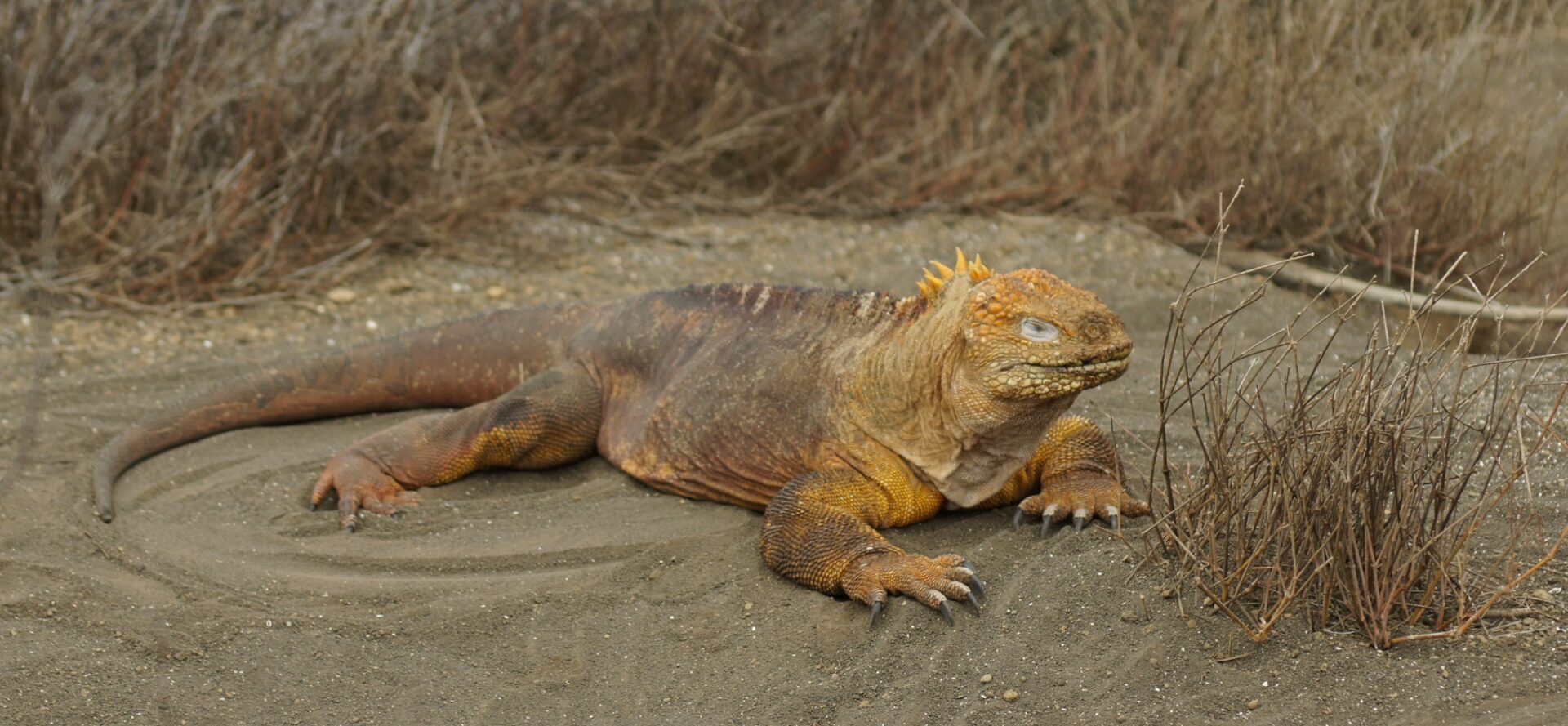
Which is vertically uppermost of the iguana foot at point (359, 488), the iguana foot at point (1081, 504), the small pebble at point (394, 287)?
the iguana foot at point (1081, 504)

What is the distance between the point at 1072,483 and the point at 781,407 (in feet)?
3.23

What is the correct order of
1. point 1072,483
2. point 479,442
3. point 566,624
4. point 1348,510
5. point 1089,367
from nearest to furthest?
point 1348,510 < point 1089,367 < point 566,624 < point 1072,483 < point 479,442

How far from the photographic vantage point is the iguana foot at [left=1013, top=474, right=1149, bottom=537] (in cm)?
472

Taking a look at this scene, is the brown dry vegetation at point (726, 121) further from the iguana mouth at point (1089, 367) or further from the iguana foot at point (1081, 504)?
the iguana mouth at point (1089, 367)

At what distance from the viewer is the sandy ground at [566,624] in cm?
382

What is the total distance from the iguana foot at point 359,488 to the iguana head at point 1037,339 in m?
2.19

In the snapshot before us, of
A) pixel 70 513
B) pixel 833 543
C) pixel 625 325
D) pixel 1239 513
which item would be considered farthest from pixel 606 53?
pixel 1239 513

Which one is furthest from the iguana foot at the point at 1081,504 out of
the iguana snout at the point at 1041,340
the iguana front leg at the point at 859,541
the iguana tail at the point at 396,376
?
the iguana tail at the point at 396,376

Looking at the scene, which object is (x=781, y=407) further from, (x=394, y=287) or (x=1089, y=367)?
(x=394, y=287)

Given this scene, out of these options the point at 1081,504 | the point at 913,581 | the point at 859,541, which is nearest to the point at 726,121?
the point at 1081,504

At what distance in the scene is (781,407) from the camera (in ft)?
16.6

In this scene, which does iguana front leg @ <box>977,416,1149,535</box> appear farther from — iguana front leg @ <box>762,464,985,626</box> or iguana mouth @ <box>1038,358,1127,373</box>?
iguana mouth @ <box>1038,358,1127,373</box>

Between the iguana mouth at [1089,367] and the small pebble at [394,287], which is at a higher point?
the iguana mouth at [1089,367]

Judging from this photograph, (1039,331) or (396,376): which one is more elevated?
(1039,331)
